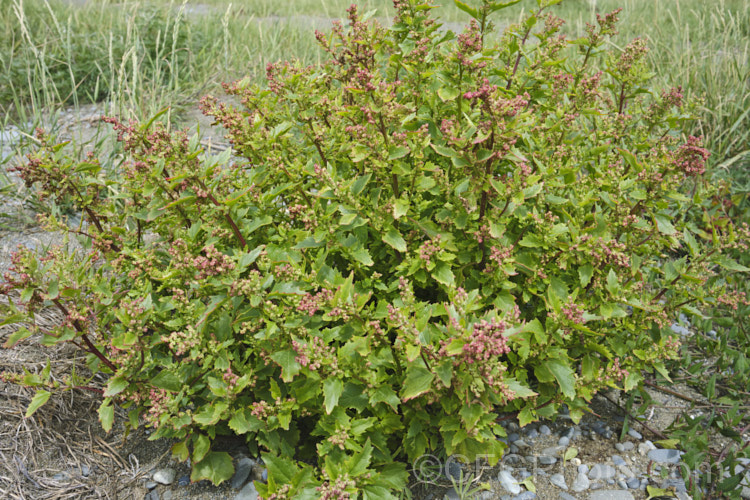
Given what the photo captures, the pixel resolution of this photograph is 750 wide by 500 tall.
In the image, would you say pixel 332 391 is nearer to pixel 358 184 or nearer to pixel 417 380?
pixel 417 380

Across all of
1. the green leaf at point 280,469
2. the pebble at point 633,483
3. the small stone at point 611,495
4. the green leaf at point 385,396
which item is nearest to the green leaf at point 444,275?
the green leaf at point 385,396

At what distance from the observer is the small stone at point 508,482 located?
221 centimetres

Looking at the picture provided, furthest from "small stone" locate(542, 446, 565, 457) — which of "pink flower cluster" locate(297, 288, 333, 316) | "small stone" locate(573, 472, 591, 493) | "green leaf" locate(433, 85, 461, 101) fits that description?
"green leaf" locate(433, 85, 461, 101)

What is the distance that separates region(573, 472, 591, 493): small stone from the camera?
2.23m

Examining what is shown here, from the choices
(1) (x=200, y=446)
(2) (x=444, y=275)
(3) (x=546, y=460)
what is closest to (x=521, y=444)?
(3) (x=546, y=460)

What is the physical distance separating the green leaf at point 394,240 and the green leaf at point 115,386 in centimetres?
117

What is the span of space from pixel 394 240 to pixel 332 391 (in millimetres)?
630

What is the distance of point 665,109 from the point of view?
2477mm

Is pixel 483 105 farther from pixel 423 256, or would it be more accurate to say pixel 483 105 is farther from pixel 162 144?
pixel 162 144

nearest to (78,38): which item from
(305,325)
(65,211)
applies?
(65,211)

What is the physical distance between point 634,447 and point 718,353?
0.94 m

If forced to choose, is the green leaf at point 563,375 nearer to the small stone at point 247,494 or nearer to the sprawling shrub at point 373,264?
the sprawling shrub at point 373,264

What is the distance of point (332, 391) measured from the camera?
178 centimetres

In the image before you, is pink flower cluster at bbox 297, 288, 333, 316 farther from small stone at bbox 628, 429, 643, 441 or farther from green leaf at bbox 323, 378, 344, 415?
small stone at bbox 628, 429, 643, 441
